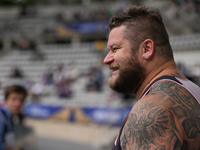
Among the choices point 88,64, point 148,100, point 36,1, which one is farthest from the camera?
point 36,1

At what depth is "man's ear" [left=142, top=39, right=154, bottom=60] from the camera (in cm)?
136

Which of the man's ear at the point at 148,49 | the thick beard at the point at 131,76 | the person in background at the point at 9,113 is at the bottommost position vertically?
the person in background at the point at 9,113

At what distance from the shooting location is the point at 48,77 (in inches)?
535

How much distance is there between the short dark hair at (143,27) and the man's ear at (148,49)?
2 centimetres

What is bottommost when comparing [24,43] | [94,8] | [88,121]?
[88,121]

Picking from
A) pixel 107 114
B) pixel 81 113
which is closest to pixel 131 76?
pixel 107 114

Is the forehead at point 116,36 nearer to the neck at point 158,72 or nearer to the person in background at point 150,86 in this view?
the person in background at point 150,86

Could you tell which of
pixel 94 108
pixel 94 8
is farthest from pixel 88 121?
pixel 94 8

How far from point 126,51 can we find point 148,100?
392 mm

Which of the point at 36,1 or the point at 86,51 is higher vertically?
the point at 36,1

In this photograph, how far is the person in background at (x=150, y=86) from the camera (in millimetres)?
1056

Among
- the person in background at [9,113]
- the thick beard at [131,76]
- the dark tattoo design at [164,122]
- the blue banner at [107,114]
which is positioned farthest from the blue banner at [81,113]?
the dark tattoo design at [164,122]

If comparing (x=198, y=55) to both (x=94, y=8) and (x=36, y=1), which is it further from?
(x=36, y=1)

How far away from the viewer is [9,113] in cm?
324
